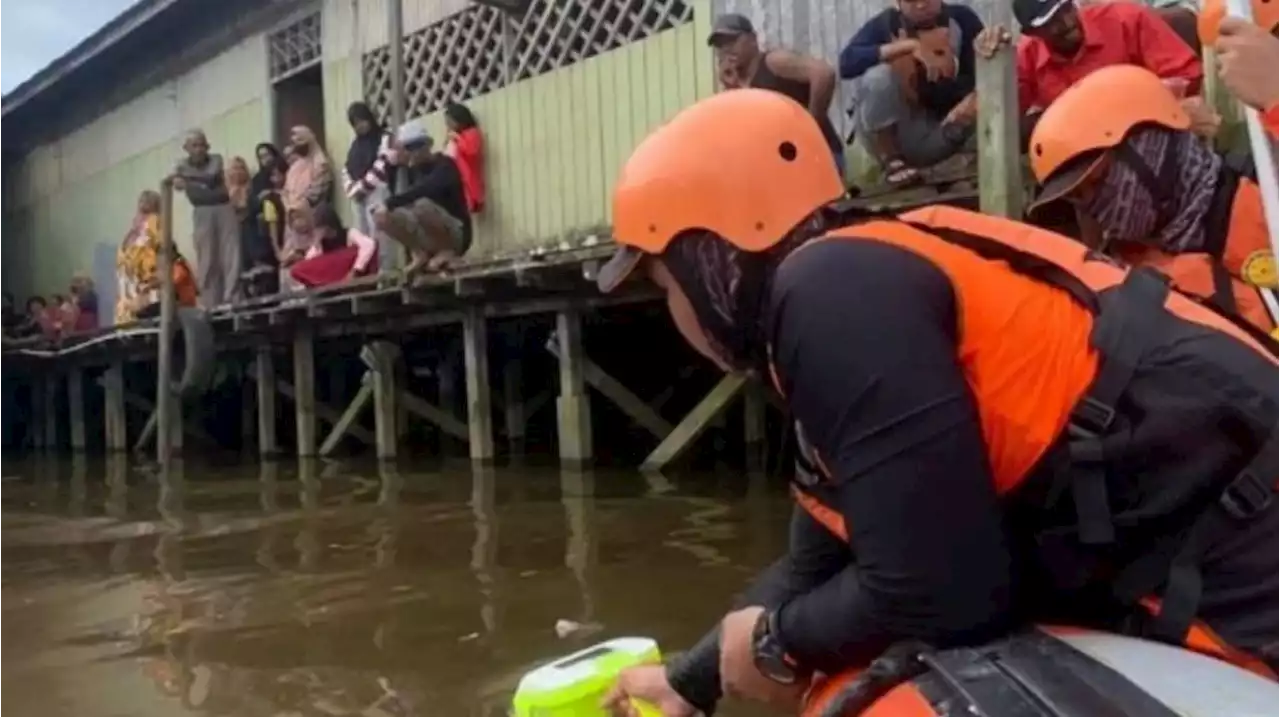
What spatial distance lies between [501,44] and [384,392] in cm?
318

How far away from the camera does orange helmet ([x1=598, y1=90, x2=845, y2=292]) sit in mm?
2059

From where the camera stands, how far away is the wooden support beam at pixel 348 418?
13.8 m

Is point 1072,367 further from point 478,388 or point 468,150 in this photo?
point 468,150

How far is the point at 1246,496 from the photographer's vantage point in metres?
1.85

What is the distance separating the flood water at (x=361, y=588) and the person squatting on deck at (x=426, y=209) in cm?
195

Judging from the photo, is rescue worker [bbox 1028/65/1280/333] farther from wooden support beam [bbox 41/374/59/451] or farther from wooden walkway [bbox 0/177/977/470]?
wooden support beam [bbox 41/374/59/451]

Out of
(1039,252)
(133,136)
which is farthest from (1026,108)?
(133,136)

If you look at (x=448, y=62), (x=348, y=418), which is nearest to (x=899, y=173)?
(x=448, y=62)

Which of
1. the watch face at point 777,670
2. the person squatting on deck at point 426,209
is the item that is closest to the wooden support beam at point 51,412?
the person squatting on deck at point 426,209

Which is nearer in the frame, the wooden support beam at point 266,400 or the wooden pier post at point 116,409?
the wooden support beam at point 266,400

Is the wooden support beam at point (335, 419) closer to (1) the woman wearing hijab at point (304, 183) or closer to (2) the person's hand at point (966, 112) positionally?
(1) the woman wearing hijab at point (304, 183)

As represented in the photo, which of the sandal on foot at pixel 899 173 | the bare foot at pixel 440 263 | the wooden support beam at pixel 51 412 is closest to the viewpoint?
the sandal on foot at pixel 899 173

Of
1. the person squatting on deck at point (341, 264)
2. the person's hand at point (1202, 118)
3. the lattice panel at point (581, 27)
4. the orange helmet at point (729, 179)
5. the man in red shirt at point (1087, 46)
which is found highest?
the lattice panel at point (581, 27)

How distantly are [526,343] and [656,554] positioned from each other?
7.76 metres
